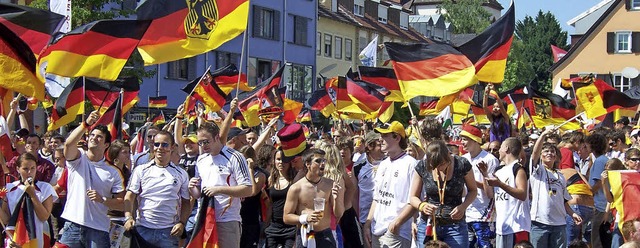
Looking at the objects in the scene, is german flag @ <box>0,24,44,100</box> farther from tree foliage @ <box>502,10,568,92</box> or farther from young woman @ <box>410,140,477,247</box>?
tree foliage @ <box>502,10,568,92</box>

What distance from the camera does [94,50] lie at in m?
10.5

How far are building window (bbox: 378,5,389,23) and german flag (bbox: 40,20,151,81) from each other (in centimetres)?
6049

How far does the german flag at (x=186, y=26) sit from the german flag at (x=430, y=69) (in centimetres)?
206

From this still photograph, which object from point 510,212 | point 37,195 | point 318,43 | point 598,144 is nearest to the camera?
point 37,195

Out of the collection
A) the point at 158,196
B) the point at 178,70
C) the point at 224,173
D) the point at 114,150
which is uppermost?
the point at 178,70

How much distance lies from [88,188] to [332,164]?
2.35m

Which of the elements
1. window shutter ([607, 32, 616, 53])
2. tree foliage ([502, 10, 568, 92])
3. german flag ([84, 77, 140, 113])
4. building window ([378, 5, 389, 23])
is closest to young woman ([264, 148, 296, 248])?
german flag ([84, 77, 140, 113])

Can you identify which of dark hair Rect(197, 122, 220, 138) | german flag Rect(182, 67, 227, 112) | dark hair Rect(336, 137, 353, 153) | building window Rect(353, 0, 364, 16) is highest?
building window Rect(353, 0, 364, 16)

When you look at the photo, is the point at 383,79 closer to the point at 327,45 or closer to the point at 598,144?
the point at 598,144

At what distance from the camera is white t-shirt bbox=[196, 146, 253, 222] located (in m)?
9.96

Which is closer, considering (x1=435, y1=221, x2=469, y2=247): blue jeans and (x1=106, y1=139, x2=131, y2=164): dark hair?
(x1=435, y1=221, x2=469, y2=247): blue jeans

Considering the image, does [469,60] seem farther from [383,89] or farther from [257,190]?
[383,89]

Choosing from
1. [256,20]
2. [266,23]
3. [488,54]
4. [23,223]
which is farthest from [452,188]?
[266,23]

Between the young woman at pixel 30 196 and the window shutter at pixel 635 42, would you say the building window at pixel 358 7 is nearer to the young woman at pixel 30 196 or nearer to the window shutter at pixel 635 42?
the window shutter at pixel 635 42
